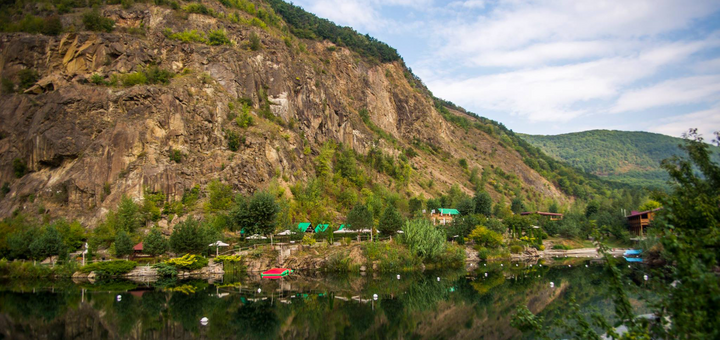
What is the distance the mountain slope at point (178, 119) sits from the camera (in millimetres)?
57969

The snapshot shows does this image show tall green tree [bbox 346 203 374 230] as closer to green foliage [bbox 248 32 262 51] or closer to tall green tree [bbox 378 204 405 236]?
tall green tree [bbox 378 204 405 236]

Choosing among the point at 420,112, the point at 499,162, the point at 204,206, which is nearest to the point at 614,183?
the point at 499,162

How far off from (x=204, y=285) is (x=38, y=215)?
30395 millimetres

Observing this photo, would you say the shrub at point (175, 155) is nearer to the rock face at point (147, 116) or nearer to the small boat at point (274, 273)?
the rock face at point (147, 116)

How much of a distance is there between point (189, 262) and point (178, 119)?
85.3ft

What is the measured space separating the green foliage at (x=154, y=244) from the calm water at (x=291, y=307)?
5.76 metres

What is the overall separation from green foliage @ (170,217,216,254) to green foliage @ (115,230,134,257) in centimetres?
439

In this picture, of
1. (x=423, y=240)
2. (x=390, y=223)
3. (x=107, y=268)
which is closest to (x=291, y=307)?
(x=423, y=240)

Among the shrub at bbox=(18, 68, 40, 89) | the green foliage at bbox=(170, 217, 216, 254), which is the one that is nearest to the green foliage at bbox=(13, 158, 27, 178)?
the shrub at bbox=(18, 68, 40, 89)

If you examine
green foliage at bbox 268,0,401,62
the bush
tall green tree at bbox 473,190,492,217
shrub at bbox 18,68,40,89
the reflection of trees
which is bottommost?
the reflection of trees

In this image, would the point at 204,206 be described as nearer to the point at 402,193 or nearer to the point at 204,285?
the point at 204,285

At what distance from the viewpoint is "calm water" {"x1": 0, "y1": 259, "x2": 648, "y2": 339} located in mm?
22938

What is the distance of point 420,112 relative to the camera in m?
128

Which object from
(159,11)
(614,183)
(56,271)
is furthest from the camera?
(614,183)
